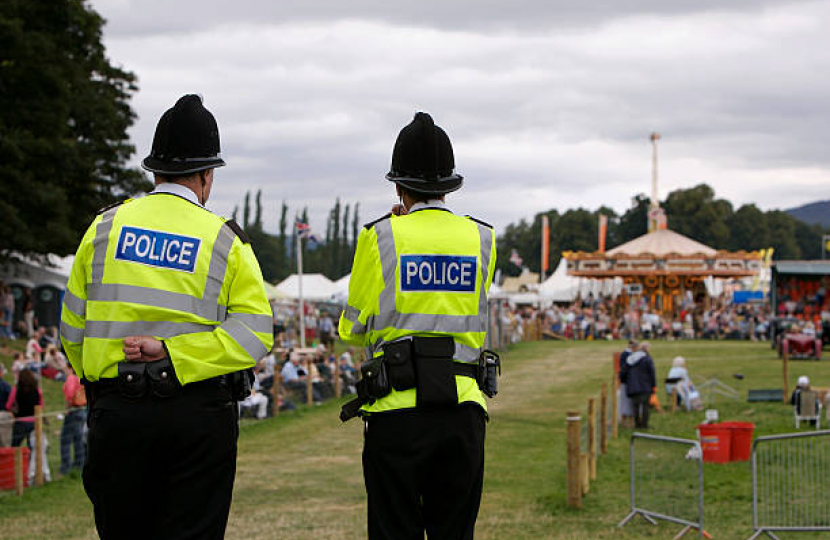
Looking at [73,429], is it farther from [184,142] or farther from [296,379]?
[184,142]

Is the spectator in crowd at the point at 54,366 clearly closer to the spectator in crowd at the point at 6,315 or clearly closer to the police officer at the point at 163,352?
the spectator in crowd at the point at 6,315

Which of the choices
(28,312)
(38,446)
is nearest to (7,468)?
(38,446)

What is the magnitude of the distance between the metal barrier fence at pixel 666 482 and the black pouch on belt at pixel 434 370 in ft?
22.8

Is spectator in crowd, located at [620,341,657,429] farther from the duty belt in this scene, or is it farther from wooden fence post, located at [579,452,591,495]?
the duty belt

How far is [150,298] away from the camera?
402 cm

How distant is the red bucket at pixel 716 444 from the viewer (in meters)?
16.1

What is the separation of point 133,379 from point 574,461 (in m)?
8.89

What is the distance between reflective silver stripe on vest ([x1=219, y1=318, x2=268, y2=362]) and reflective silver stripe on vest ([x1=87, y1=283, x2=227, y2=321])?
0.08m

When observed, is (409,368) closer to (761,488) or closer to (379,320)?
(379,320)

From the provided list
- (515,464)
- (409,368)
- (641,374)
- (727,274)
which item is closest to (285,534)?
(515,464)

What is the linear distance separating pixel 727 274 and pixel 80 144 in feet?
131

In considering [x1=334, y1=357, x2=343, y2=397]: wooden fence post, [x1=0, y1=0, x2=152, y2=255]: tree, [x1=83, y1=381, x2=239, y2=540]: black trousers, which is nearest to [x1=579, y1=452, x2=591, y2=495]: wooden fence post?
[x1=83, y1=381, x2=239, y2=540]: black trousers

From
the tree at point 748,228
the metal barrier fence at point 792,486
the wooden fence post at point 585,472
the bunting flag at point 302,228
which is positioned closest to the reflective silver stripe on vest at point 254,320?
the metal barrier fence at point 792,486

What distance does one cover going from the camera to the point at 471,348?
447 centimetres
